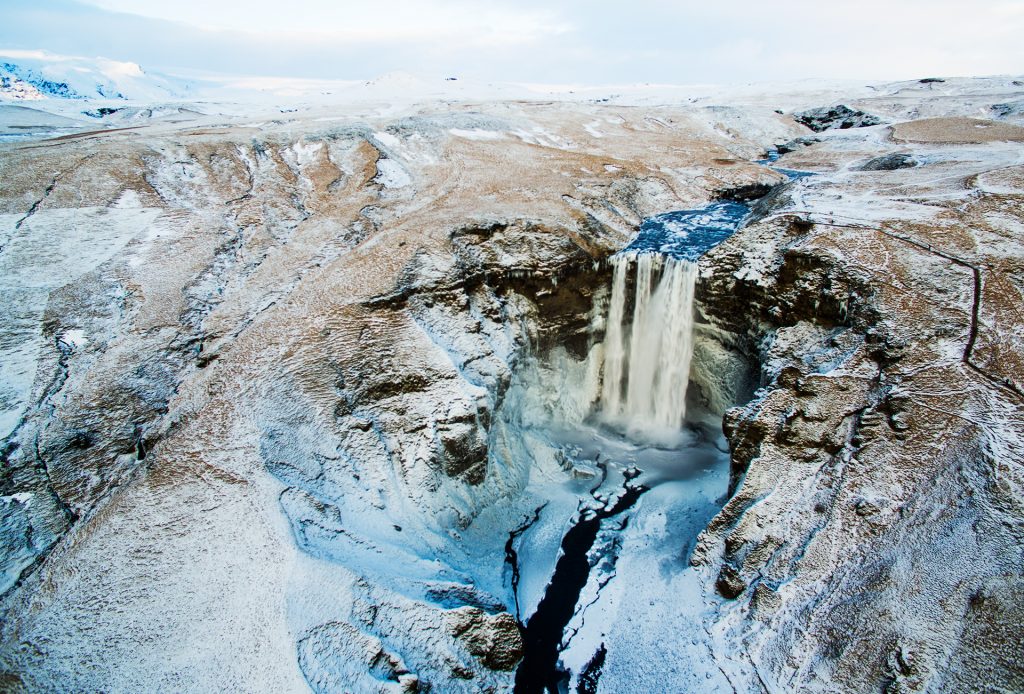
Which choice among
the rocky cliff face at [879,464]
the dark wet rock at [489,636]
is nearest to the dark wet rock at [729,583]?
the rocky cliff face at [879,464]

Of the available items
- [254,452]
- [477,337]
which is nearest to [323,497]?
[254,452]

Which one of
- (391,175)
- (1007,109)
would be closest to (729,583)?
(391,175)

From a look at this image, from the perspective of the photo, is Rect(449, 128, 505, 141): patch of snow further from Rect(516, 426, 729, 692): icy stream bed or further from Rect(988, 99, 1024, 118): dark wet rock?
Rect(988, 99, 1024, 118): dark wet rock

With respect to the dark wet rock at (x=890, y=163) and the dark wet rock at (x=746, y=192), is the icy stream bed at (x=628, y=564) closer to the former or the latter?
the dark wet rock at (x=746, y=192)

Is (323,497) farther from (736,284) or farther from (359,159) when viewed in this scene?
(359,159)

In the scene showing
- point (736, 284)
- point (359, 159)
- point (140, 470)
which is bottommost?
point (140, 470)

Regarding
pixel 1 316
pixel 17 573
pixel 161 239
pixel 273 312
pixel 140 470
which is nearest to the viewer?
pixel 17 573

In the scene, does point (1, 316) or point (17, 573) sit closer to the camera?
point (17, 573)
